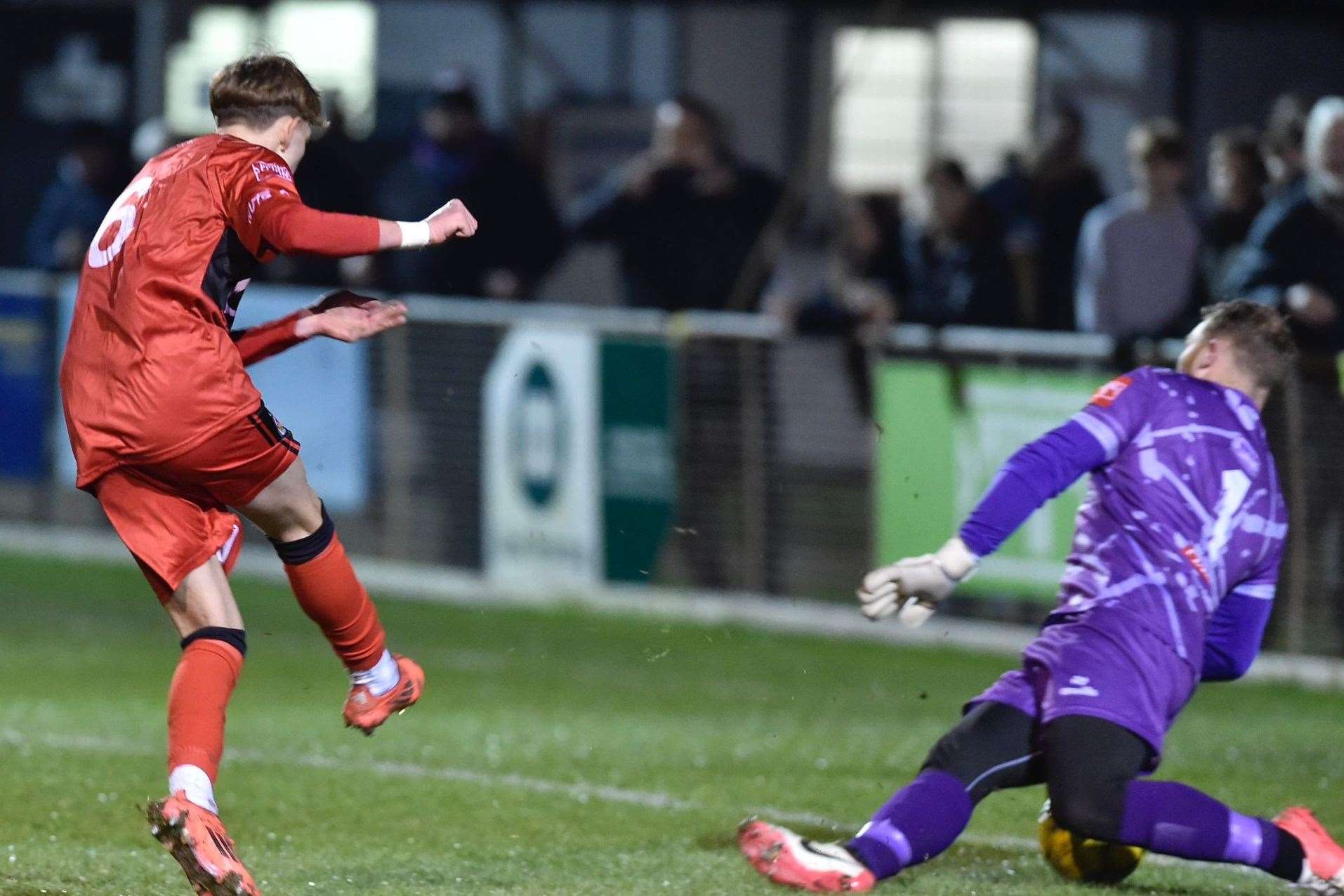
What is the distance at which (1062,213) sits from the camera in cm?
1331

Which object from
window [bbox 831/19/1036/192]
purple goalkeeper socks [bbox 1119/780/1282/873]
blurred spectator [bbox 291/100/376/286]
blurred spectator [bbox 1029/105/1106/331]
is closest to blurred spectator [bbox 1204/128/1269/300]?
blurred spectator [bbox 1029/105/1106/331]

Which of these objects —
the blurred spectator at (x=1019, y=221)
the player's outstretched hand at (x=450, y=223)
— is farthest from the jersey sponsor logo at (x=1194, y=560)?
the blurred spectator at (x=1019, y=221)

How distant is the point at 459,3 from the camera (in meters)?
20.2

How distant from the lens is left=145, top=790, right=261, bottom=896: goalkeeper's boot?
17.6 feet

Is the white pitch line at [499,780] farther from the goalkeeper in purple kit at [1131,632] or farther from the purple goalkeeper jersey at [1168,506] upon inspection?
the purple goalkeeper jersey at [1168,506]

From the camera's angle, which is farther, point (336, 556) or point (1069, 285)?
point (1069, 285)

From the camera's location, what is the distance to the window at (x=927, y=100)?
18594mm

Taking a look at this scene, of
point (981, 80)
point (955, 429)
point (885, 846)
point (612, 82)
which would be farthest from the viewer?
point (612, 82)

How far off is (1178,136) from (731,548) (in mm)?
3078

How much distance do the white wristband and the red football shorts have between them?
22.6 inches

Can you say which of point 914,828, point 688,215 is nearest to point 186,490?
point 914,828

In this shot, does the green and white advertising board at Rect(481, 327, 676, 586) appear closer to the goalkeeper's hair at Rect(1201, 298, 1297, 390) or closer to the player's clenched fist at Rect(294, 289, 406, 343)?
the player's clenched fist at Rect(294, 289, 406, 343)

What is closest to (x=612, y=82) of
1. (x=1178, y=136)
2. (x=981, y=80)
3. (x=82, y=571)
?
(x=981, y=80)

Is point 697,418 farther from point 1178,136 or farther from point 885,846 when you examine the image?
point 885,846
